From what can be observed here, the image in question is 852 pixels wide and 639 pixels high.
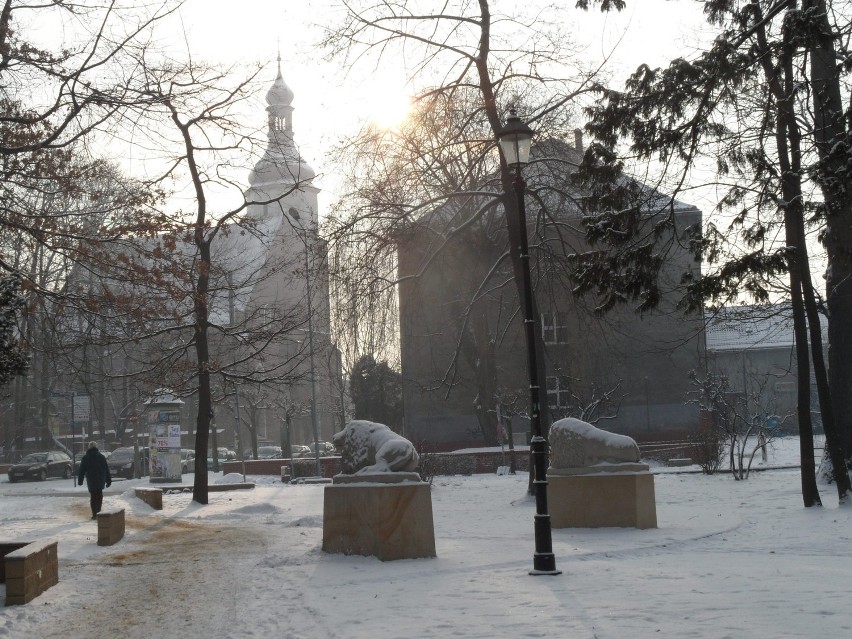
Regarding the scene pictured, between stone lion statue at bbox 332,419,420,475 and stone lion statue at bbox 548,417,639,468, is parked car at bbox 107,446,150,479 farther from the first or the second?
stone lion statue at bbox 332,419,420,475

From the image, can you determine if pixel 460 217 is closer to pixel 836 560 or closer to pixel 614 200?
pixel 614 200

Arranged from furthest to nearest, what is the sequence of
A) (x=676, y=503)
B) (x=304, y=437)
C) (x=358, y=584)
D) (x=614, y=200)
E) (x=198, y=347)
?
(x=304, y=437), (x=198, y=347), (x=676, y=503), (x=614, y=200), (x=358, y=584)

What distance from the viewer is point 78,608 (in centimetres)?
980

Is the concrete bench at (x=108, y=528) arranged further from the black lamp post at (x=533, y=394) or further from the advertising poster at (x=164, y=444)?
the advertising poster at (x=164, y=444)

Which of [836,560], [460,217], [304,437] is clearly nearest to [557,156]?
[460,217]

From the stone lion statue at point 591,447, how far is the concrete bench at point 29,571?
8.05 meters

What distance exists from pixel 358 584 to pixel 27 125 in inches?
273

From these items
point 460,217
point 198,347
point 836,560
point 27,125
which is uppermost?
point 460,217

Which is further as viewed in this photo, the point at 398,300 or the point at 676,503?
the point at 398,300

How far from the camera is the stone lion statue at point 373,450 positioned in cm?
1266

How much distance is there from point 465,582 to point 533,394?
2.42 metres

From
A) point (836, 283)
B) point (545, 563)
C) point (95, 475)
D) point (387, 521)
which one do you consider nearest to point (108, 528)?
point (387, 521)

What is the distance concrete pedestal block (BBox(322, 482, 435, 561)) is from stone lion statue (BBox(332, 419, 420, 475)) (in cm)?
32

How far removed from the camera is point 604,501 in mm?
15641
